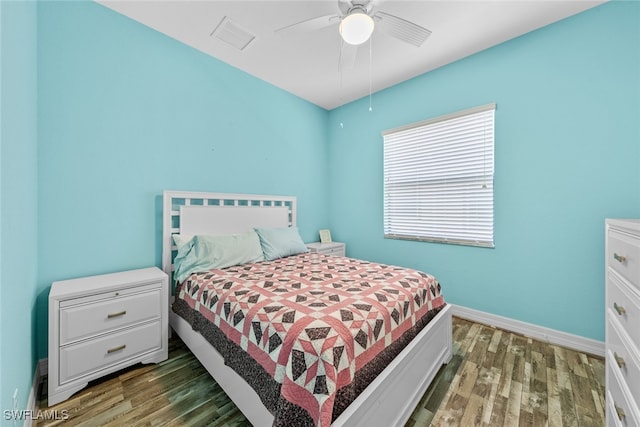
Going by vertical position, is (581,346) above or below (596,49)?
below

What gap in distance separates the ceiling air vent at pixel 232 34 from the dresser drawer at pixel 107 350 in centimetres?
255

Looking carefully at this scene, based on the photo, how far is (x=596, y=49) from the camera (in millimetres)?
1969

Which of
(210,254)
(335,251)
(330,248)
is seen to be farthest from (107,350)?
(335,251)

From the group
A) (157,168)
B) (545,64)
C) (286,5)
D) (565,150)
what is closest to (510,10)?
(545,64)

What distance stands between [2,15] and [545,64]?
11.5ft

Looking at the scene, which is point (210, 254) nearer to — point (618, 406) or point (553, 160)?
point (618, 406)

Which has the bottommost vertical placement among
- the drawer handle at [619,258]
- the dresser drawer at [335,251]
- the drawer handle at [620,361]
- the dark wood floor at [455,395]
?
the dark wood floor at [455,395]

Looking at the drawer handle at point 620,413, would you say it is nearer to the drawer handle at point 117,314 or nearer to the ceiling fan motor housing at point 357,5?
the ceiling fan motor housing at point 357,5

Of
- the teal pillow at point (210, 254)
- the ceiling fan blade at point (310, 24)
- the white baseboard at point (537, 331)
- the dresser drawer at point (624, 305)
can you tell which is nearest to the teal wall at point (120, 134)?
the teal pillow at point (210, 254)

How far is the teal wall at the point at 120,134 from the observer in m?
1.80

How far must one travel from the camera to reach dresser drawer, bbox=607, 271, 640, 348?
0.89 m

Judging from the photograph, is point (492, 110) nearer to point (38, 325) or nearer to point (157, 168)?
point (157, 168)

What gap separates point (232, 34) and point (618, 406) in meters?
3.48

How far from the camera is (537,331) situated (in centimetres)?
225
